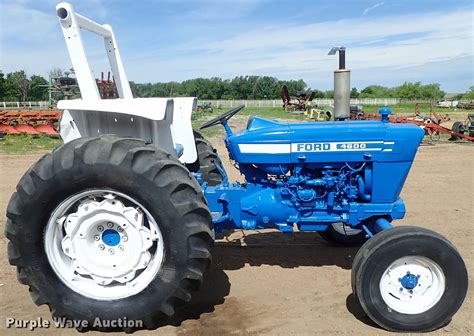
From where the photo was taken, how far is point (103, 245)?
3.09 metres

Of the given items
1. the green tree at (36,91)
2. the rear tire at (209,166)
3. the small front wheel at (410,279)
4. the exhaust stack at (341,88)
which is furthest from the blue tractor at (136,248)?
the green tree at (36,91)

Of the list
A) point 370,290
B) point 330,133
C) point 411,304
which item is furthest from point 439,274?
point 330,133

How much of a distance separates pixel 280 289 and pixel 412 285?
1065mm

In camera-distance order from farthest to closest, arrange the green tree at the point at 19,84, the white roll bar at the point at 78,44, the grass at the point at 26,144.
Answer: the green tree at the point at 19,84 < the grass at the point at 26,144 < the white roll bar at the point at 78,44

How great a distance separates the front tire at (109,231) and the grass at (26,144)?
9801mm

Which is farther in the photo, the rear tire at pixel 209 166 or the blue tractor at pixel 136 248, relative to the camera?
the rear tire at pixel 209 166

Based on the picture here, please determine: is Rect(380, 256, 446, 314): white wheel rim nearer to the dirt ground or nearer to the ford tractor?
the ford tractor

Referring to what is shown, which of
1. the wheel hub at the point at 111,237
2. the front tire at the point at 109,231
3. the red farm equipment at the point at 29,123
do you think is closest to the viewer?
the front tire at the point at 109,231

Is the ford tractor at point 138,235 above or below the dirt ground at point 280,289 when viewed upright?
above

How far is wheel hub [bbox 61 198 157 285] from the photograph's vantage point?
299 cm

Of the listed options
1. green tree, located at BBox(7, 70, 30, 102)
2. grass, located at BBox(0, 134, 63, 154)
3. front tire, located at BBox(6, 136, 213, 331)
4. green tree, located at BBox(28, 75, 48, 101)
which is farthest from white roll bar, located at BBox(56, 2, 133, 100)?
green tree, located at BBox(28, 75, 48, 101)

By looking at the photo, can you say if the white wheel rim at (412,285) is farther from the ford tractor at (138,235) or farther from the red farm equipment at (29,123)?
the red farm equipment at (29,123)

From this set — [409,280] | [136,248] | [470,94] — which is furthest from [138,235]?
[470,94]

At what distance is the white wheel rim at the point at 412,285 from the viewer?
296cm
